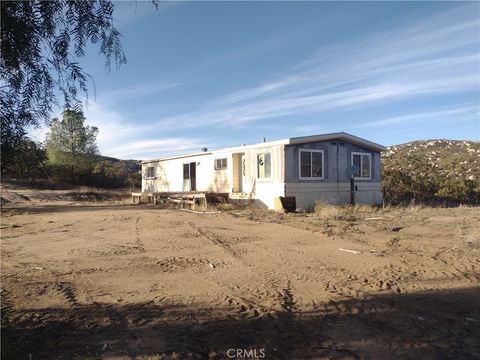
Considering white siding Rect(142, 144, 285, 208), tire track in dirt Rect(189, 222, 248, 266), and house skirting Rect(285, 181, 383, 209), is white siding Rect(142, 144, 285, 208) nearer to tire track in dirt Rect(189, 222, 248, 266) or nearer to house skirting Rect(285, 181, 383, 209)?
house skirting Rect(285, 181, 383, 209)

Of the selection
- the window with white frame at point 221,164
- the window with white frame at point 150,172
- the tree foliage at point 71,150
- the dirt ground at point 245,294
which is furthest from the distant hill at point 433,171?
the tree foliage at point 71,150

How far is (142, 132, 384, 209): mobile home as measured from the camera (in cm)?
1748

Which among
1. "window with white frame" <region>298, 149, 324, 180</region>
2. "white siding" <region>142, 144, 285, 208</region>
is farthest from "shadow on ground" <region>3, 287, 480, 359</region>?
"window with white frame" <region>298, 149, 324, 180</region>

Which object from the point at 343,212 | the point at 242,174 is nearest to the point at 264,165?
the point at 242,174

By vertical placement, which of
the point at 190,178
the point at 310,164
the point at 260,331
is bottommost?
the point at 260,331

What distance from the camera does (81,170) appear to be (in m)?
38.0

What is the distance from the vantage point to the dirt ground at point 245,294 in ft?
14.2

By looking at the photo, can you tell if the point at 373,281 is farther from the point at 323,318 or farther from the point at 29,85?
the point at 29,85

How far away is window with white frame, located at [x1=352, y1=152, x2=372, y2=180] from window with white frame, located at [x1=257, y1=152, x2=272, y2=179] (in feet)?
13.4

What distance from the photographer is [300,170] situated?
17.7m

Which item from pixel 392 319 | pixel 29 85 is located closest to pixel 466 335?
pixel 392 319

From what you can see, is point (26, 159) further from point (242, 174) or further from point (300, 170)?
point (242, 174)

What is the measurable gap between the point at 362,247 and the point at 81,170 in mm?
33194

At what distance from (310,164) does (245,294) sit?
12.7 metres
